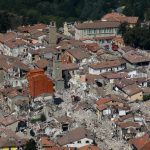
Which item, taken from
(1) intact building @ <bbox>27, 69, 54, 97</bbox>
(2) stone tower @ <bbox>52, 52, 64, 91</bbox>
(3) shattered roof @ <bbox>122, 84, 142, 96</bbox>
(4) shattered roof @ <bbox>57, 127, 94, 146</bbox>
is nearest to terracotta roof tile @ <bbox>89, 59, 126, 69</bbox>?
(2) stone tower @ <bbox>52, 52, 64, 91</bbox>

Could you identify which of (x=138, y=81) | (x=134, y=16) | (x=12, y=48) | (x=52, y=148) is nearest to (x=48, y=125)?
(x=52, y=148)

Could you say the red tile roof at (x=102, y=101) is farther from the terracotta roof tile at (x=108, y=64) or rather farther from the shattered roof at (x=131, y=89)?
the terracotta roof tile at (x=108, y=64)

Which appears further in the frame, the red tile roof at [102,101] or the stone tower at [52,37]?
the stone tower at [52,37]

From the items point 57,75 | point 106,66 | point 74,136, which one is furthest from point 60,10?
point 74,136

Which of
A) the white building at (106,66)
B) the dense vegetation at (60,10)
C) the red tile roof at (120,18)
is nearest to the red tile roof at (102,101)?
the white building at (106,66)

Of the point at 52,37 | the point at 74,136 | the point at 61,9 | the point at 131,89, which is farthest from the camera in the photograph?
the point at 61,9

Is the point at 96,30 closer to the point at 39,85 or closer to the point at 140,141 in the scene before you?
the point at 39,85

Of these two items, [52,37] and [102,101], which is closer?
[102,101]

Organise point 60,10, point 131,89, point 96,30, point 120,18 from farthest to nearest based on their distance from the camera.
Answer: point 60,10 → point 120,18 → point 96,30 → point 131,89

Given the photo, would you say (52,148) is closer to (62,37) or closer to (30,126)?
(30,126)
